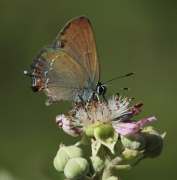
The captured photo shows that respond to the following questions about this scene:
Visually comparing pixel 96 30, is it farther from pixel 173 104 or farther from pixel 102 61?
pixel 173 104

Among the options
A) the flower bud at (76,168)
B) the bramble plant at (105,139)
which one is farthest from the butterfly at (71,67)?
the flower bud at (76,168)

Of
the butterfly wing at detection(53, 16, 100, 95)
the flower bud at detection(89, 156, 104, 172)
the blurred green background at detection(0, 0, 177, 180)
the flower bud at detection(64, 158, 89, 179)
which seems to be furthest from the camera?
the blurred green background at detection(0, 0, 177, 180)

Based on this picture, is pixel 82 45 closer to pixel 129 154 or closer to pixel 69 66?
pixel 69 66

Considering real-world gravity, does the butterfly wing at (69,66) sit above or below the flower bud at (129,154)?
above

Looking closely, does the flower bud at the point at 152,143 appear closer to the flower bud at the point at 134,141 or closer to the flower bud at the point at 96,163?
the flower bud at the point at 134,141

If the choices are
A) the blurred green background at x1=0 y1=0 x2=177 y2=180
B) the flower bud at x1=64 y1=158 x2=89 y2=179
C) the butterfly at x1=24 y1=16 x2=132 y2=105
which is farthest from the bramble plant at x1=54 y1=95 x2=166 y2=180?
→ the blurred green background at x1=0 y1=0 x2=177 y2=180

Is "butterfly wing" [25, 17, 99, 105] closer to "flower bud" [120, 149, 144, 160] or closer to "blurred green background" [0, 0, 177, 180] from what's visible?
"flower bud" [120, 149, 144, 160]
